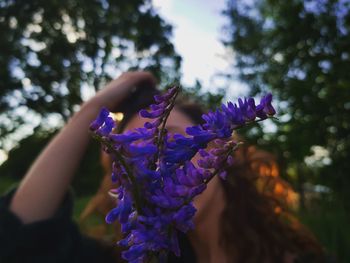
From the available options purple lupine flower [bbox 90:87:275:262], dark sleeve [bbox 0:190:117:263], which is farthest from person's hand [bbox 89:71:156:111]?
purple lupine flower [bbox 90:87:275:262]

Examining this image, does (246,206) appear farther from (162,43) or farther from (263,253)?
(162,43)

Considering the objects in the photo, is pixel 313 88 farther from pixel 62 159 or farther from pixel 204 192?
pixel 62 159

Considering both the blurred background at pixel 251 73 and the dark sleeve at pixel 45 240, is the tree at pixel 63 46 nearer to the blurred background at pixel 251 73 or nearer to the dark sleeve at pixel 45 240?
the blurred background at pixel 251 73

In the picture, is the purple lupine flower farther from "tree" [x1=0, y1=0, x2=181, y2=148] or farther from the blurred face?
"tree" [x1=0, y1=0, x2=181, y2=148]

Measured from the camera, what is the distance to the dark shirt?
2650 mm

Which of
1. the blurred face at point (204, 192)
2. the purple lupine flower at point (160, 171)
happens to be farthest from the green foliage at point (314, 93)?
the purple lupine flower at point (160, 171)

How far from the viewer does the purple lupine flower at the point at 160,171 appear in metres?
0.56

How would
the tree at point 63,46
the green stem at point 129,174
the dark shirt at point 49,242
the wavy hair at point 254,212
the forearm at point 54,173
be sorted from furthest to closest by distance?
the tree at point 63,46
the wavy hair at point 254,212
the forearm at point 54,173
the dark shirt at point 49,242
the green stem at point 129,174

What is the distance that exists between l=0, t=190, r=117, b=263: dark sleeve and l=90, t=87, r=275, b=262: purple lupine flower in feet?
7.35

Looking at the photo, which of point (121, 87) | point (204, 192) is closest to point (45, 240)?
point (204, 192)

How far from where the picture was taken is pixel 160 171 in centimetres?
58

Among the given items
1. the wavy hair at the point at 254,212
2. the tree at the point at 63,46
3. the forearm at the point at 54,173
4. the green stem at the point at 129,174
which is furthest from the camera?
the tree at the point at 63,46

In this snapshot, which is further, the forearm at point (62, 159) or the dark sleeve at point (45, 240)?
the forearm at point (62, 159)

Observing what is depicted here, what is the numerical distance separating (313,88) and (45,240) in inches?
75.7
